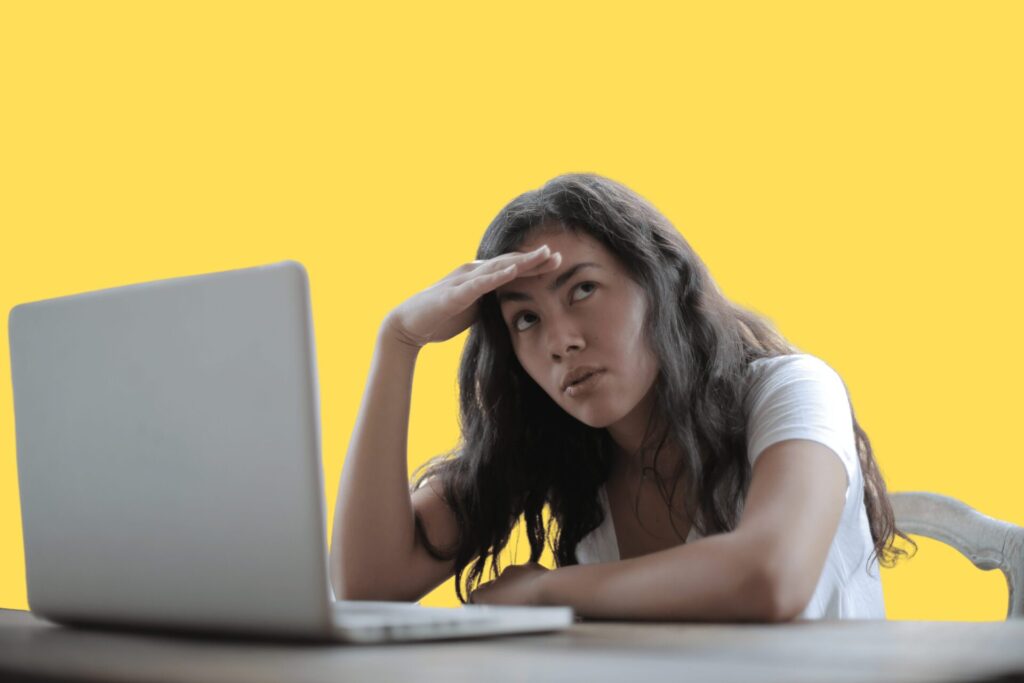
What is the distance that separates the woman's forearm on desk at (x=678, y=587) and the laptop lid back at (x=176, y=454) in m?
0.44

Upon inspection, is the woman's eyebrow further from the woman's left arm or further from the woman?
the woman's left arm

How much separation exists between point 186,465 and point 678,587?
1.76 ft

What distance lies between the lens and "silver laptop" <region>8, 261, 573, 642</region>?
0.85 m

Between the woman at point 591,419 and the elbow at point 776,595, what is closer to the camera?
the elbow at point 776,595

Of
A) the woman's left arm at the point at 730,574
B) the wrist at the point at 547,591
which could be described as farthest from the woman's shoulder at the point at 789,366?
the wrist at the point at 547,591

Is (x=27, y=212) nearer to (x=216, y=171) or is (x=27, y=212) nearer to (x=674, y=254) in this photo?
(x=216, y=171)

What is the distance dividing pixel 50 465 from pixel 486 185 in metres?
1.88

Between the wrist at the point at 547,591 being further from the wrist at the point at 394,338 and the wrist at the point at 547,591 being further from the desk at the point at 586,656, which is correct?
the wrist at the point at 394,338

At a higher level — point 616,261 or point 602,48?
point 602,48

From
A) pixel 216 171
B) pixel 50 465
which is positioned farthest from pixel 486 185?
pixel 50 465

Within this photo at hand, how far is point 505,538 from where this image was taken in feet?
5.95

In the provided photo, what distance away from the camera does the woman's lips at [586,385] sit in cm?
158

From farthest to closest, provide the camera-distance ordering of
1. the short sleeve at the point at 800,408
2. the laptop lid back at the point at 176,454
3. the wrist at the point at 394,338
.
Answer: the wrist at the point at 394,338, the short sleeve at the point at 800,408, the laptop lid back at the point at 176,454

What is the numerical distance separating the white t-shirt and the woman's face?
7.4 inches
